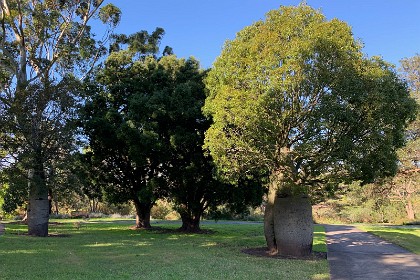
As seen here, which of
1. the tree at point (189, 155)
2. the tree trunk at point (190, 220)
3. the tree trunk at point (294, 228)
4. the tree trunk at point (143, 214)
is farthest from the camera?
the tree trunk at point (143, 214)

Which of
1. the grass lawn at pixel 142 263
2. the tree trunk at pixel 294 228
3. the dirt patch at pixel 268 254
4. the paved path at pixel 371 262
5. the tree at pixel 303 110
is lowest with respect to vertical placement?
the paved path at pixel 371 262

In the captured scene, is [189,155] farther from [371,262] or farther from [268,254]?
[371,262]

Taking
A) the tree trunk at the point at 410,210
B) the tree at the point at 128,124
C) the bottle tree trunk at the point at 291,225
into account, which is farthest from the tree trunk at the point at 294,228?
the tree trunk at the point at 410,210

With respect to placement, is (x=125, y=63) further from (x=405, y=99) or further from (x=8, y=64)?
(x=405, y=99)

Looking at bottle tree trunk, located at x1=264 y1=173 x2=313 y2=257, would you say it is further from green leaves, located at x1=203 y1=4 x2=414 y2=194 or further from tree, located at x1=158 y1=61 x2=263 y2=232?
tree, located at x1=158 y1=61 x2=263 y2=232

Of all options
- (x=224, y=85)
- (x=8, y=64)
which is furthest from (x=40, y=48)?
(x=224, y=85)

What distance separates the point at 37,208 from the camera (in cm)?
1869

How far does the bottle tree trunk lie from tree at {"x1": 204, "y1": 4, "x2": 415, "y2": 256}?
31 millimetres

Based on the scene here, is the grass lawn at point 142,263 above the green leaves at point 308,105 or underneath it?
underneath

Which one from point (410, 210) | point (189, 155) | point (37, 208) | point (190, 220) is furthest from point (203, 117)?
point (410, 210)

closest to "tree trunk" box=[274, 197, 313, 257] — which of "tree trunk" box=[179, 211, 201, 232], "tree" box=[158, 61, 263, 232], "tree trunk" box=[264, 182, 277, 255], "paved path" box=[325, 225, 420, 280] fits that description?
"tree trunk" box=[264, 182, 277, 255]

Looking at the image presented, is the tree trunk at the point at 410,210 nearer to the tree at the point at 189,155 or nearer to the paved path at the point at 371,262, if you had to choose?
the tree at the point at 189,155

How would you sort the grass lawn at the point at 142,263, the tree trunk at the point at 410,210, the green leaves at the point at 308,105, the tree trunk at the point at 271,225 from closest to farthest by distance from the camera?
the grass lawn at the point at 142,263 < the green leaves at the point at 308,105 < the tree trunk at the point at 271,225 < the tree trunk at the point at 410,210

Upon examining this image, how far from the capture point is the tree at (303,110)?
35.1 feet
